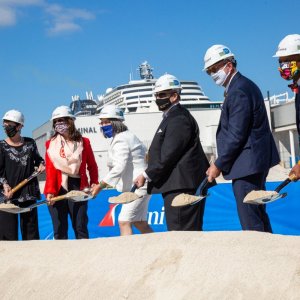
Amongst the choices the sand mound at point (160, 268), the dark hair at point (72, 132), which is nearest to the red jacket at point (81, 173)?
the dark hair at point (72, 132)

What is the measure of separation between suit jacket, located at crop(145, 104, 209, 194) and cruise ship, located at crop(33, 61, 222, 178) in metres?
37.1

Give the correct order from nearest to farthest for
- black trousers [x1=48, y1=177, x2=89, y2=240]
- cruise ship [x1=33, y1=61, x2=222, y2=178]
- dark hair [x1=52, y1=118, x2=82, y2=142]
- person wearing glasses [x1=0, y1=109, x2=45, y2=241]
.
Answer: black trousers [x1=48, y1=177, x2=89, y2=240]
dark hair [x1=52, y1=118, x2=82, y2=142]
person wearing glasses [x1=0, y1=109, x2=45, y2=241]
cruise ship [x1=33, y1=61, x2=222, y2=178]

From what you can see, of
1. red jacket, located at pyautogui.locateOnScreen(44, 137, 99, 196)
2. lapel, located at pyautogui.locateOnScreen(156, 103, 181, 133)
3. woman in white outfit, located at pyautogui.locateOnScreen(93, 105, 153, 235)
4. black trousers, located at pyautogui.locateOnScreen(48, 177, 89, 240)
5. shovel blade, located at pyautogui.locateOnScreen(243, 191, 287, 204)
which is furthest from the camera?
red jacket, located at pyautogui.locateOnScreen(44, 137, 99, 196)

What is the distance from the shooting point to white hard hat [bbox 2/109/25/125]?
6.31 metres

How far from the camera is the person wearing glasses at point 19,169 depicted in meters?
6.20

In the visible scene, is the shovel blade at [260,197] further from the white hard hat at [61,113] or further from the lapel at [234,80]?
the white hard hat at [61,113]

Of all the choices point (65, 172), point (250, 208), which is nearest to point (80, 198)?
point (65, 172)

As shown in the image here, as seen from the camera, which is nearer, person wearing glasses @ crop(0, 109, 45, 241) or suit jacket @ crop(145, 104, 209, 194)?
suit jacket @ crop(145, 104, 209, 194)

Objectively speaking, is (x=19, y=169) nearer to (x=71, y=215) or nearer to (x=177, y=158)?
(x=71, y=215)

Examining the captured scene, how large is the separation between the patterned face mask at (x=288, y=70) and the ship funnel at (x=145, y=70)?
3056 inches

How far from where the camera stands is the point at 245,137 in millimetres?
4406

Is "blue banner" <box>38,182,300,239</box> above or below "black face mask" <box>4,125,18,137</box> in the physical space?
below

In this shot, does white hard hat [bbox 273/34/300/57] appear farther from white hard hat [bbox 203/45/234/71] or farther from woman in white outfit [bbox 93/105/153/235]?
woman in white outfit [bbox 93/105/153/235]

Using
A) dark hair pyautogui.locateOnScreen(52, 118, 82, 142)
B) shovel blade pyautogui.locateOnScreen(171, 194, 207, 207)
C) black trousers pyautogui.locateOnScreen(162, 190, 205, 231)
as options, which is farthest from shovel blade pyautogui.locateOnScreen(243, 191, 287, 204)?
dark hair pyautogui.locateOnScreen(52, 118, 82, 142)
